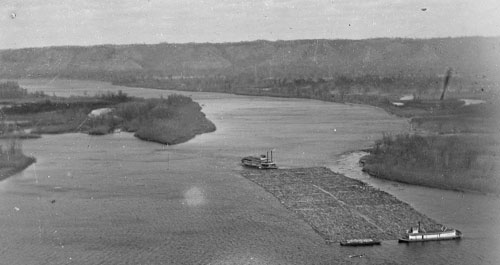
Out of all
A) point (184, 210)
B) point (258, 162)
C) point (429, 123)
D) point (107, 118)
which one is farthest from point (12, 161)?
point (429, 123)

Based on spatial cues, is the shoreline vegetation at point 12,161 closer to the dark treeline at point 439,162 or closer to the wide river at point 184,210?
the wide river at point 184,210

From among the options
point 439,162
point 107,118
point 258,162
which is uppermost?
point 107,118

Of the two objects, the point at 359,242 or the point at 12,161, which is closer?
the point at 359,242

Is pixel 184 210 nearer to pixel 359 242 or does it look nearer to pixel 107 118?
pixel 359 242

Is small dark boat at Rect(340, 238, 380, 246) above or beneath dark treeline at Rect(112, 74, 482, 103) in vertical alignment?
beneath

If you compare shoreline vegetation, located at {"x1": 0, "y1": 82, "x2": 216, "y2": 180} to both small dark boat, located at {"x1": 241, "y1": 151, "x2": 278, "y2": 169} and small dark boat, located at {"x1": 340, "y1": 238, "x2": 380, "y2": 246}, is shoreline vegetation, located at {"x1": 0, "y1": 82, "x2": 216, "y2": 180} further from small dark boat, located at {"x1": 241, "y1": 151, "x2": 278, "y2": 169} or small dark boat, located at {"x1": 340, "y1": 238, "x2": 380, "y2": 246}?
small dark boat, located at {"x1": 340, "y1": 238, "x2": 380, "y2": 246}

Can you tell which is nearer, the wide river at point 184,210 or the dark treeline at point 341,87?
the wide river at point 184,210

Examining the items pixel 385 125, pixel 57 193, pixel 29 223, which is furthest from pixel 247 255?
pixel 385 125

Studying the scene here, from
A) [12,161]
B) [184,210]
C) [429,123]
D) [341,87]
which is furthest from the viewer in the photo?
[341,87]

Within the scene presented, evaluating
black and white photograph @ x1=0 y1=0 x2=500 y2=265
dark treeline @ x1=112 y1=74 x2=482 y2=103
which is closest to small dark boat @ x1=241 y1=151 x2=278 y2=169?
black and white photograph @ x1=0 y1=0 x2=500 y2=265

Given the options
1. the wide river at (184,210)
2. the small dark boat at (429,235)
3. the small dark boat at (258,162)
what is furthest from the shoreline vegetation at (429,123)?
the small dark boat at (429,235)
